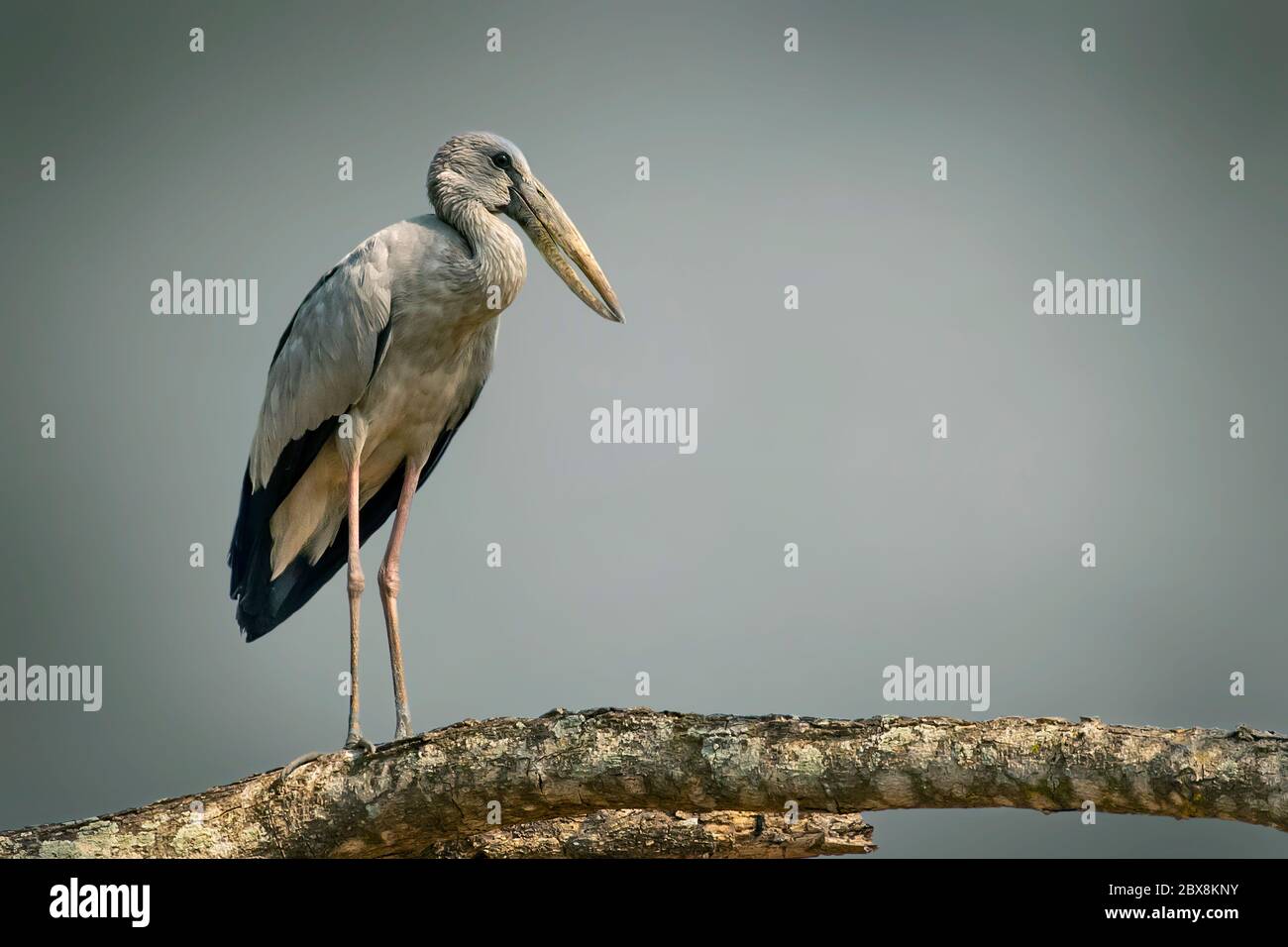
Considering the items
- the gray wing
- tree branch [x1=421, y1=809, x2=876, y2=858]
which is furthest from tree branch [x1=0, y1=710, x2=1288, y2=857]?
the gray wing

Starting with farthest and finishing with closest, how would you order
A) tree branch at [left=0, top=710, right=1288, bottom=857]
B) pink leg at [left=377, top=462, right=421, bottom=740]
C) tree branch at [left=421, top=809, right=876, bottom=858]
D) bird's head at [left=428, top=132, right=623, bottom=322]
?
1. bird's head at [left=428, top=132, right=623, bottom=322]
2. pink leg at [left=377, top=462, right=421, bottom=740]
3. tree branch at [left=421, top=809, right=876, bottom=858]
4. tree branch at [left=0, top=710, right=1288, bottom=857]

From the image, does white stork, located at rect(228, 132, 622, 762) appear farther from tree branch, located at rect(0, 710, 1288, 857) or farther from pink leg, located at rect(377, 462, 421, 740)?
tree branch, located at rect(0, 710, 1288, 857)

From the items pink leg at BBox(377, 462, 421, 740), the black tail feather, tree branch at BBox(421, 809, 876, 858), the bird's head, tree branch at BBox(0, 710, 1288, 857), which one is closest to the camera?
tree branch at BBox(0, 710, 1288, 857)

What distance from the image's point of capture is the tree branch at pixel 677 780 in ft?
13.1

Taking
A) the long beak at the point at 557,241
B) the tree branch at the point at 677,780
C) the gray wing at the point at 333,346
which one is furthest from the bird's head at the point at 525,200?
the tree branch at the point at 677,780

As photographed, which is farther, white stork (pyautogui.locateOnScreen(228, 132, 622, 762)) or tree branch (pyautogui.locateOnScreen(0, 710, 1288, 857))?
white stork (pyautogui.locateOnScreen(228, 132, 622, 762))

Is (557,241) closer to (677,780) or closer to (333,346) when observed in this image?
(333,346)

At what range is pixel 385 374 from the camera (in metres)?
6.36

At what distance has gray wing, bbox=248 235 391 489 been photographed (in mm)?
6273

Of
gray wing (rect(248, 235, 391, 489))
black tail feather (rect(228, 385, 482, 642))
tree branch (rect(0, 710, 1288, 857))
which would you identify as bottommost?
tree branch (rect(0, 710, 1288, 857))

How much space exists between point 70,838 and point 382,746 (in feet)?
3.12

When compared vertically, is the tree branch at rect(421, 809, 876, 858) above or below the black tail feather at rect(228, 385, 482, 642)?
below
